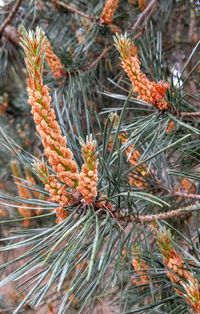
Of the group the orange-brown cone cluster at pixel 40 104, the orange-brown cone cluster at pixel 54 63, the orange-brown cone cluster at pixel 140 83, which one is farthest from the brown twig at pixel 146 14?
the orange-brown cone cluster at pixel 40 104

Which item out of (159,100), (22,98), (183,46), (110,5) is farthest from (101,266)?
(22,98)

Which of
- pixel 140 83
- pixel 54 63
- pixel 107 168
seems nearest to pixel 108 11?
pixel 54 63

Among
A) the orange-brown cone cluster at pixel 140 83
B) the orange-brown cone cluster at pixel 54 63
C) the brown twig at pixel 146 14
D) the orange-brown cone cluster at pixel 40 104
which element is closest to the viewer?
the orange-brown cone cluster at pixel 40 104

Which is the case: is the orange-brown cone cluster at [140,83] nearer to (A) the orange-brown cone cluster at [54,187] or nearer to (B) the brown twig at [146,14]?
(A) the orange-brown cone cluster at [54,187]

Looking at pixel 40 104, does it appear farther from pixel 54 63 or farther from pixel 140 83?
pixel 54 63

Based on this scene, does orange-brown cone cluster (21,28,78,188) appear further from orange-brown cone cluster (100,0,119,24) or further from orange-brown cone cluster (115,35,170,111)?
orange-brown cone cluster (100,0,119,24)

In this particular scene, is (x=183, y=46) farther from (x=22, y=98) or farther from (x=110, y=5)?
(x=22, y=98)

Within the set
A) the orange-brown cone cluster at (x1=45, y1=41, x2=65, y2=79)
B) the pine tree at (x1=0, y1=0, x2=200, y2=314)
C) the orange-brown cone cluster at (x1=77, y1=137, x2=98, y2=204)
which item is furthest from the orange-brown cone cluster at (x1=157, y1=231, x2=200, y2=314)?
the orange-brown cone cluster at (x1=45, y1=41, x2=65, y2=79)
